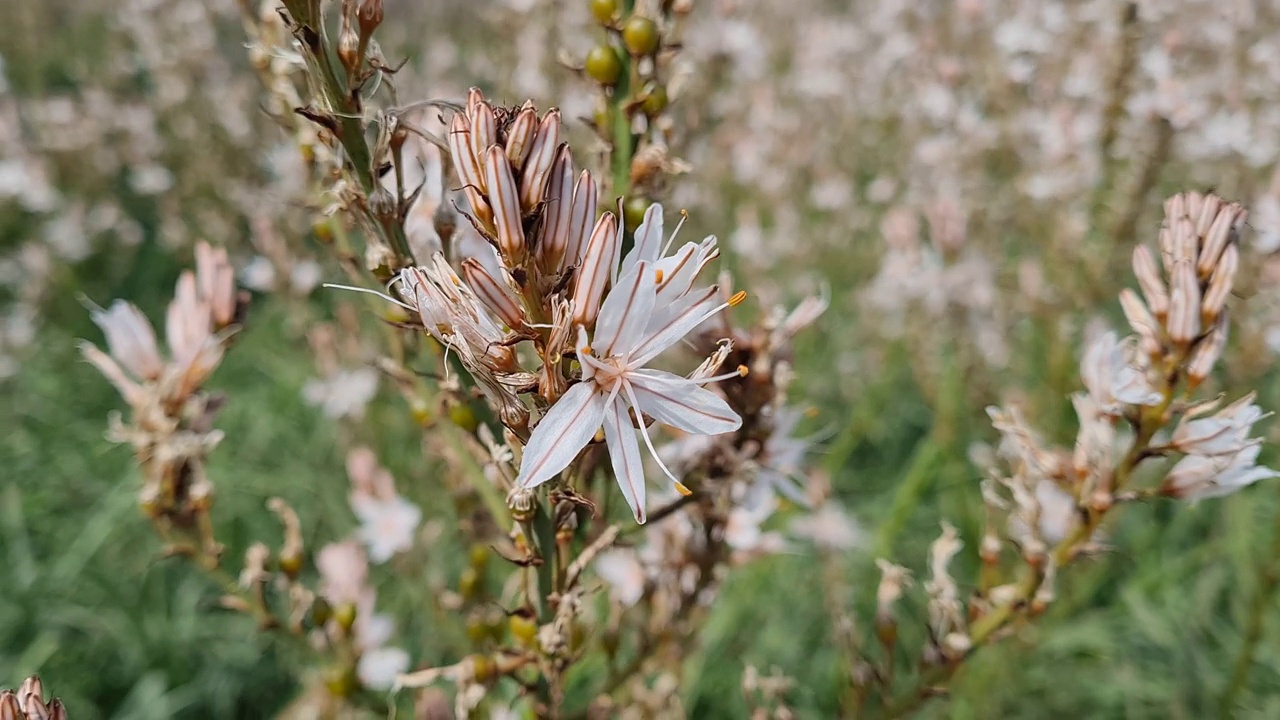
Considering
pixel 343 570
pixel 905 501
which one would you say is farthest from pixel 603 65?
pixel 905 501

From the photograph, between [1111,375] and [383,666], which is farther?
[383,666]

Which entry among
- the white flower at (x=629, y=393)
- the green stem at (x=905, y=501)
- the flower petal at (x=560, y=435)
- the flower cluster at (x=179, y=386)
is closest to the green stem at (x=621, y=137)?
the white flower at (x=629, y=393)

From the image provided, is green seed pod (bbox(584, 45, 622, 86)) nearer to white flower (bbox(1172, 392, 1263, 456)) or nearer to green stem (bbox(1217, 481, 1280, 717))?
white flower (bbox(1172, 392, 1263, 456))

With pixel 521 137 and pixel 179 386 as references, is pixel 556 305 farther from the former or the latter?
pixel 179 386

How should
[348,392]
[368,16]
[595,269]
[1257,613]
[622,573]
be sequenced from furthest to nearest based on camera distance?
[348,392] < [1257,613] < [622,573] < [368,16] < [595,269]

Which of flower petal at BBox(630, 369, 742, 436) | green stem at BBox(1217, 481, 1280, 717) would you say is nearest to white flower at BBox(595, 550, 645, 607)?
flower petal at BBox(630, 369, 742, 436)

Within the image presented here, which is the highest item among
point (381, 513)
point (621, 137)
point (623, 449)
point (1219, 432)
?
point (621, 137)

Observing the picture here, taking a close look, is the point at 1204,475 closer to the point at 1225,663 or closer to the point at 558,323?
the point at 558,323

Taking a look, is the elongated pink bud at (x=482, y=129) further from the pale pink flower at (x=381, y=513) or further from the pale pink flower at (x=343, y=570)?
the pale pink flower at (x=381, y=513)
